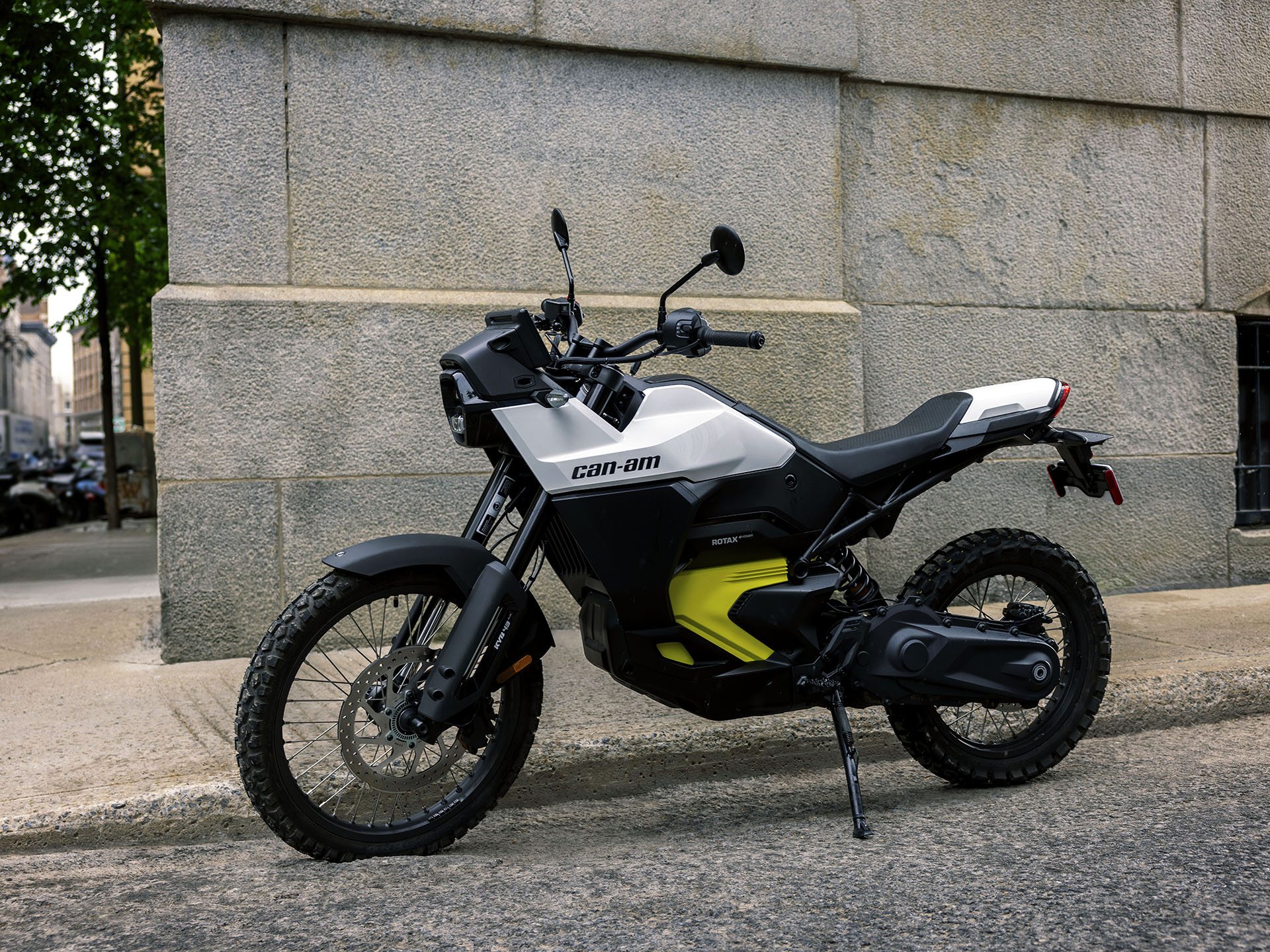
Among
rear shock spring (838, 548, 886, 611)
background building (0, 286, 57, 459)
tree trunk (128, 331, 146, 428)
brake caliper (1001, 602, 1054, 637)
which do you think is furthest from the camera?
background building (0, 286, 57, 459)

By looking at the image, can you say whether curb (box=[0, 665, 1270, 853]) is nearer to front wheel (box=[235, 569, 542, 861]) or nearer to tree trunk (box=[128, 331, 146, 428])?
front wheel (box=[235, 569, 542, 861])

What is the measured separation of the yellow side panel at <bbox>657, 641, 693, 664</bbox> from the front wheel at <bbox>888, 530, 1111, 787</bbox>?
747 mm

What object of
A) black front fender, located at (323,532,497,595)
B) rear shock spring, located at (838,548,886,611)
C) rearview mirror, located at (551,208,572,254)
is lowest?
rear shock spring, located at (838,548,886,611)

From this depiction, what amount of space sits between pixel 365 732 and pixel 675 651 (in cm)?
87

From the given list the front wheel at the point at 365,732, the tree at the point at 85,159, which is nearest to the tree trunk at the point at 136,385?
the tree at the point at 85,159

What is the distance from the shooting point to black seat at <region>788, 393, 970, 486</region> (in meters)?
3.35

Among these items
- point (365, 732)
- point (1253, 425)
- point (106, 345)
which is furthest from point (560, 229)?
point (106, 345)

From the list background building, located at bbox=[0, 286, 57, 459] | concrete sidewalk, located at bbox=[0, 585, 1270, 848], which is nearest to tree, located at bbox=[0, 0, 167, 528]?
background building, located at bbox=[0, 286, 57, 459]

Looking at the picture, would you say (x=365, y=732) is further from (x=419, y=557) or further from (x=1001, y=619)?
(x=1001, y=619)

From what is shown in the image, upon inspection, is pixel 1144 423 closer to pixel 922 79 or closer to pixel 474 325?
pixel 922 79

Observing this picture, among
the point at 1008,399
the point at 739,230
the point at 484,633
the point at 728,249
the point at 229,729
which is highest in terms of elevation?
the point at 739,230

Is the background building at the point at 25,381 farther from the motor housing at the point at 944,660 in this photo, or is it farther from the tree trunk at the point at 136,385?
the motor housing at the point at 944,660

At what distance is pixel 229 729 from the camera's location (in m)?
3.95

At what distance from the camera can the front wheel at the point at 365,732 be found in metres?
2.85
